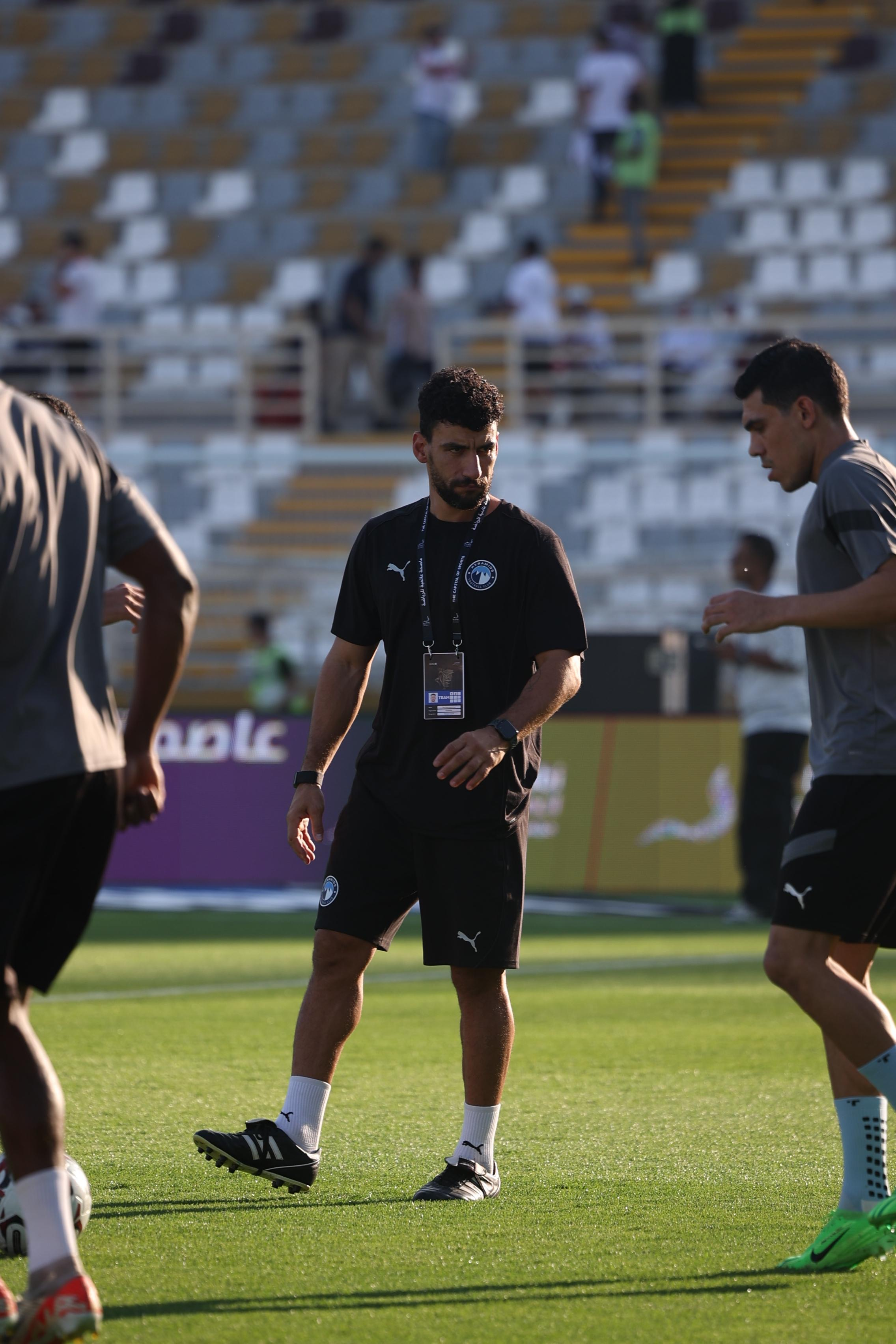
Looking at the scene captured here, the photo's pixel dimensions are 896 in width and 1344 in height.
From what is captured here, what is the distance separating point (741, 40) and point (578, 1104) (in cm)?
2377

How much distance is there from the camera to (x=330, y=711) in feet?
18.8

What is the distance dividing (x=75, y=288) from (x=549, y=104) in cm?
783

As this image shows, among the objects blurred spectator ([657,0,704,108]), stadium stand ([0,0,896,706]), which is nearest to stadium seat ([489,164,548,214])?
stadium stand ([0,0,896,706])

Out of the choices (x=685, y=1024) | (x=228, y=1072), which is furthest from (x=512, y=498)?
(x=228, y=1072)

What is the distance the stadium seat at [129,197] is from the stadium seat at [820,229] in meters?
9.62

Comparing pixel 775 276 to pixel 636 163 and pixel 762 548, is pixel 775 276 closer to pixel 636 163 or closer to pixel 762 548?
pixel 636 163

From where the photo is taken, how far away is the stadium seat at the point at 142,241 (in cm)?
2825

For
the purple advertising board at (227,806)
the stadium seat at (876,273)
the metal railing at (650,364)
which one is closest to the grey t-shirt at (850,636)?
the purple advertising board at (227,806)

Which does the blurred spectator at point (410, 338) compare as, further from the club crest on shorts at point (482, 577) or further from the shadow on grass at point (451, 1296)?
the shadow on grass at point (451, 1296)

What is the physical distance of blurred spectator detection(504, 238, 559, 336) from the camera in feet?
74.5

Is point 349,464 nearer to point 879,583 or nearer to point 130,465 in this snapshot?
point 130,465

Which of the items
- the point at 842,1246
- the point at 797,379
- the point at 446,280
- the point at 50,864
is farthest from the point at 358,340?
the point at 50,864

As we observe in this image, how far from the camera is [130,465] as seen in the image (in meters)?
22.6

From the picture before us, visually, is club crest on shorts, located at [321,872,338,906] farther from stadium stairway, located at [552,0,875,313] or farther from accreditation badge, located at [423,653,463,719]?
stadium stairway, located at [552,0,875,313]
